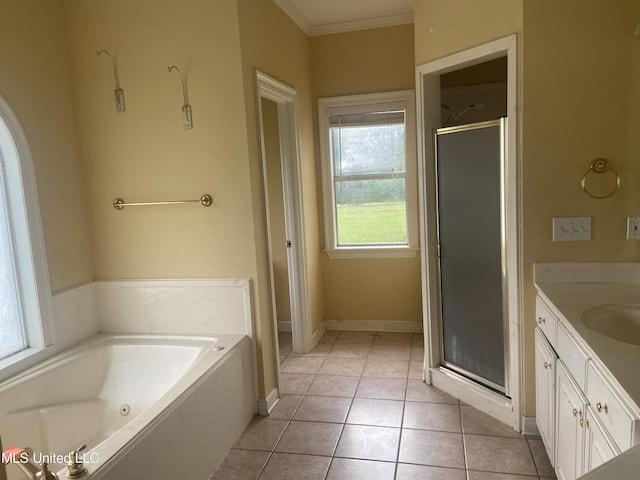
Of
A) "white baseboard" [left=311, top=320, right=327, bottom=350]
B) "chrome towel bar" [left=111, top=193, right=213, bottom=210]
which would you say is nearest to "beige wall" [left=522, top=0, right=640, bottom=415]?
"chrome towel bar" [left=111, top=193, right=213, bottom=210]

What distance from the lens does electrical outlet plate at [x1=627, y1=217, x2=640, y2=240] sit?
7.25 ft

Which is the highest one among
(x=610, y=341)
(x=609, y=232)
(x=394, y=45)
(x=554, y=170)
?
(x=394, y=45)

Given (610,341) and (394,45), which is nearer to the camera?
Result: (610,341)

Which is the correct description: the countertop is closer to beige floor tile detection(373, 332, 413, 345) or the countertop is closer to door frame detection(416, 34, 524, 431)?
door frame detection(416, 34, 524, 431)

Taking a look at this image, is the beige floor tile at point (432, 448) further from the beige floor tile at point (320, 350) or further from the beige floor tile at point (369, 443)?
the beige floor tile at point (320, 350)

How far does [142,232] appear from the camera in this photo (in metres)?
2.88

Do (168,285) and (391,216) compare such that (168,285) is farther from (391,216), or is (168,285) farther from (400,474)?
(391,216)

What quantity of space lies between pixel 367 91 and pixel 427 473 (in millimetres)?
2955

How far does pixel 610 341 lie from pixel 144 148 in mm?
2520

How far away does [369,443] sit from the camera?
2525mm

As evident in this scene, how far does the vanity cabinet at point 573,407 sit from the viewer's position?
4.42ft

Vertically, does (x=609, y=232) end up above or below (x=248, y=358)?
above

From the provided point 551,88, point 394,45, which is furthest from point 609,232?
point 394,45

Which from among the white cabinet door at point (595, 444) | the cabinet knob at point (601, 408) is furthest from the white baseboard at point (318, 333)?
the cabinet knob at point (601, 408)
